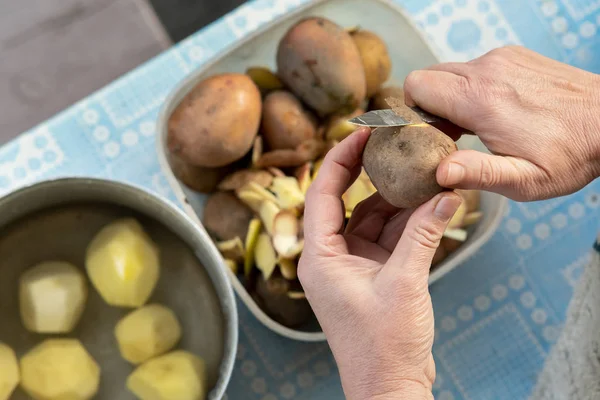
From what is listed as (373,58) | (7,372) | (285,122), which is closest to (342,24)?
(373,58)

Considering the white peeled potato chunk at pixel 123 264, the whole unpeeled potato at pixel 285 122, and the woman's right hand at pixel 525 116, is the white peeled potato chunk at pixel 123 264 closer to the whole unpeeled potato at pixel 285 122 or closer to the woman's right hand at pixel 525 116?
the whole unpeeled potato at pixel 285 122

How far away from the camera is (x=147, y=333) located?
706 mm

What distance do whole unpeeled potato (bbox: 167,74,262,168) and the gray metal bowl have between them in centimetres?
11

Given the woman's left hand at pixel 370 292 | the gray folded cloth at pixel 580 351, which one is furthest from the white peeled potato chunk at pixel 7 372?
the gray folded cloth at pixel 580 351

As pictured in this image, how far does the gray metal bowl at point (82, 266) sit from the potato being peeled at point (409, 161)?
0.27 meters

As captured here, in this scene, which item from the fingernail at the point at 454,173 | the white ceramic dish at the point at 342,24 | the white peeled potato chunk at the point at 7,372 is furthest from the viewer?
the white ceramic dish at the point at 342,24

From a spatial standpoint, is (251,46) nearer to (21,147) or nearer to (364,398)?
(21,147)

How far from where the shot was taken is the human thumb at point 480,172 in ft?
1.57

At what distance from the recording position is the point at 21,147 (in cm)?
85

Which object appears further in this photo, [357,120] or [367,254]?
[367,254]

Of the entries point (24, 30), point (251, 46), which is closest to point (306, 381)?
point (251, 46)

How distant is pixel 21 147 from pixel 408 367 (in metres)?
0.68

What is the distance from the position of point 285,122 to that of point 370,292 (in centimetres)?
34

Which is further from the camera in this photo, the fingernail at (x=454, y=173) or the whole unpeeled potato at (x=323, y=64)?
the whole unpeeled potato at (x=323, y=64)
